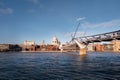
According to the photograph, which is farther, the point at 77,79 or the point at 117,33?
the point at 117,33

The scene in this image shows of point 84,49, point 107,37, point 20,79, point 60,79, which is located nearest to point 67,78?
point 60,79

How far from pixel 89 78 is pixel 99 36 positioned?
174 feet

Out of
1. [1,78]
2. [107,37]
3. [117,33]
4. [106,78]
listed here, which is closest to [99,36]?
[107,37]

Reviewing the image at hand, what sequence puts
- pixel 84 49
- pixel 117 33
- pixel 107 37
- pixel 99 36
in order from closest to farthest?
pixel 117 33 → pixel 107 37 → pixel 99 36 → pixel 84 49

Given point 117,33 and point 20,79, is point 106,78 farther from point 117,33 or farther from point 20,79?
point 117,33

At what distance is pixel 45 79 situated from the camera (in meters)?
35.9

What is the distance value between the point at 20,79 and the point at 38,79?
2.84 m

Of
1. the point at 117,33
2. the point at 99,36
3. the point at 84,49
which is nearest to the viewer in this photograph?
the point at 117,33

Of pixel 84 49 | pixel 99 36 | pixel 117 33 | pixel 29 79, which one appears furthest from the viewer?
pixel 84 49

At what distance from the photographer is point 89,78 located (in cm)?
3684

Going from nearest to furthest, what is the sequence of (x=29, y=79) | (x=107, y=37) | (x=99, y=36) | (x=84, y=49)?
(x=29, y=79), (x=107, y=37), (x=99, y=36), (x=84, y=49)

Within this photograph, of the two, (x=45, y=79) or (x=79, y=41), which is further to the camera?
(x=79, y=41)

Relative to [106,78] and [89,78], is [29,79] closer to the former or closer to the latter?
[89,78]

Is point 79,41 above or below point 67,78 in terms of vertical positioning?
above
